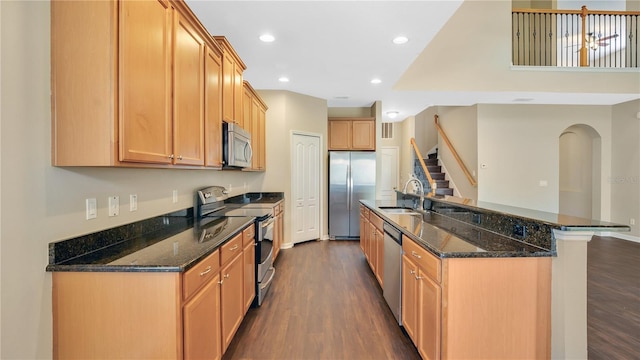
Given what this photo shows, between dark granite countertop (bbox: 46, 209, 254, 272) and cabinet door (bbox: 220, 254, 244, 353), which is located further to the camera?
cabinet door (bbox: 220, 254, 244, 353)

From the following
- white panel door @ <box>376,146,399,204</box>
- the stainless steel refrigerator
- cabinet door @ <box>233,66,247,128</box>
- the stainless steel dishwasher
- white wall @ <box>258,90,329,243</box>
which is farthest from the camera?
white panel door @ <box>376,146,399,204</box>

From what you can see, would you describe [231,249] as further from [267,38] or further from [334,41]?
[334,41]

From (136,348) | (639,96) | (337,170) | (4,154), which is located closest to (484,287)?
(136,348)

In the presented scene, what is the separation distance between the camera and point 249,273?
99.8 inches

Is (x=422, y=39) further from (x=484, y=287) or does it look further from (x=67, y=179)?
(x=67, y=179)

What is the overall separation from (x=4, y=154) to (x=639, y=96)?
27.0ft

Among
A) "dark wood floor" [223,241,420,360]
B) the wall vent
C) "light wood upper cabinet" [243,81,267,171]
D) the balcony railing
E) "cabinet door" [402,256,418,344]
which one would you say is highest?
the balcony railing

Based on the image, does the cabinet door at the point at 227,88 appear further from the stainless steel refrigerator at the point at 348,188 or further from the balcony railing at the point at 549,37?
the balcony railing at the point at 549,37

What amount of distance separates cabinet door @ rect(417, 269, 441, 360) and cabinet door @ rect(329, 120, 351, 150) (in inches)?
165

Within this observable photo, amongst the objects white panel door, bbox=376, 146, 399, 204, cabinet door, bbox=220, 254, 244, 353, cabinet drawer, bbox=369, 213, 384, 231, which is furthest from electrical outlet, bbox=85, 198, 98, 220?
white panel door, bbox=376, 146, 399, 204

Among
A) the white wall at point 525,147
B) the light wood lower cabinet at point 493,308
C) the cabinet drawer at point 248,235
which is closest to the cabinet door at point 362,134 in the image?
the white wall at point 525,147

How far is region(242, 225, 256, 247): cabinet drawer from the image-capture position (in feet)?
7.85

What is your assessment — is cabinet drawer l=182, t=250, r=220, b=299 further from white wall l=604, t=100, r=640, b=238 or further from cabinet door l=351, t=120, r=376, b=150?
white wall l=604, t=100, r=640, b=238

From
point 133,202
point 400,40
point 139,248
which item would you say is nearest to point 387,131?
point 400,40
